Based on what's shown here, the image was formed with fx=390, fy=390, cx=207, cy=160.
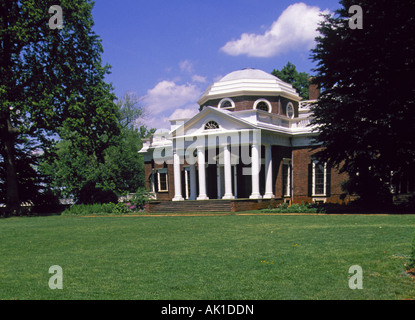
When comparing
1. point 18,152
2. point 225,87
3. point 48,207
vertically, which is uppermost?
point 225,87

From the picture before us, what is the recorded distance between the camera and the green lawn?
19.1 ft

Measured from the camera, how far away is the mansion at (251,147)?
27.5 metres

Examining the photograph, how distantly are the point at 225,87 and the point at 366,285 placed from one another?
2808cm

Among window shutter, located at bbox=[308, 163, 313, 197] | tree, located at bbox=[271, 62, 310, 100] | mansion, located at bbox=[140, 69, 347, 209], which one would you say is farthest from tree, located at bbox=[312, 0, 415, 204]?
tree, located at bbox=[271, 62, 310, 100]

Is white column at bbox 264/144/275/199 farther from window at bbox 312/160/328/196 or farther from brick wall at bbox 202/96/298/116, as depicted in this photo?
brick wall at bbox 202/96/298/116

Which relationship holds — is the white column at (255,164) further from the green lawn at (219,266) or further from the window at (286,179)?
the green lawn at (219,266)

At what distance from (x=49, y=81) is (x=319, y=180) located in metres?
20.3

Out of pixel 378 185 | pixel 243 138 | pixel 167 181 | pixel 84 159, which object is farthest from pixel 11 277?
pixel 84 159

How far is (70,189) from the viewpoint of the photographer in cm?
4078

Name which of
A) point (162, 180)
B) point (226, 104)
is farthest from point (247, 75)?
point (162, 180)

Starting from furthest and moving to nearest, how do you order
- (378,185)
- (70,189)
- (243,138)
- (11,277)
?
(70,189) < (243,138) < (378,185) < (11,277)

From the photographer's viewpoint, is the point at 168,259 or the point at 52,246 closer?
the point at 168,259
